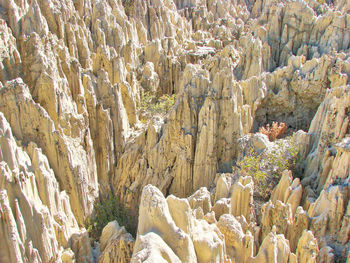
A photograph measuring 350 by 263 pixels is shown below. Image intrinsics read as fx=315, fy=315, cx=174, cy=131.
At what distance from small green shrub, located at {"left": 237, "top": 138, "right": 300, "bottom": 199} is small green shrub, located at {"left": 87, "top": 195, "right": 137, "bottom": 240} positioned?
6.46 m

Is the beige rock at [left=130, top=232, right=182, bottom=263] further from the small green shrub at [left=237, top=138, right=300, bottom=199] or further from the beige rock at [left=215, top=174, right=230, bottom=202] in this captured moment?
the small green shrub at [left=237, top=138, right=300, bottom=199]

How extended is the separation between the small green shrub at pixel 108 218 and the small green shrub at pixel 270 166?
6.46 m

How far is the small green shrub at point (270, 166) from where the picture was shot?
13.3m

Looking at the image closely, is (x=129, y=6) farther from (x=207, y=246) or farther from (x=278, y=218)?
(x=207, y=246)

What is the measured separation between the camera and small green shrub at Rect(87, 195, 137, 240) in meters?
15.8

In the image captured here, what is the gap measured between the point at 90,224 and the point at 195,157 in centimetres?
655

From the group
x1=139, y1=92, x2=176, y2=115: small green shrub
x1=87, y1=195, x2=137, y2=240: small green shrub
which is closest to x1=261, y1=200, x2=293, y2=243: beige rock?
x1=87, y1=195, x2=137, y2=240: small green shrub

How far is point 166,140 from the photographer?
61.1 feet

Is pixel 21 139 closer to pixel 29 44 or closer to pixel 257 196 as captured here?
pixel 29 44

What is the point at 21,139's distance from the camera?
14586 millimetres

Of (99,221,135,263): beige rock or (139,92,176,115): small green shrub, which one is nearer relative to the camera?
(99,221,135,263): beige rock

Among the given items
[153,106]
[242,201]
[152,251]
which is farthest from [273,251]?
[153,106]

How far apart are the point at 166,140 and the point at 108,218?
17.9 ft

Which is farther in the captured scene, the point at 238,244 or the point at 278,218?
the point at 278,218
